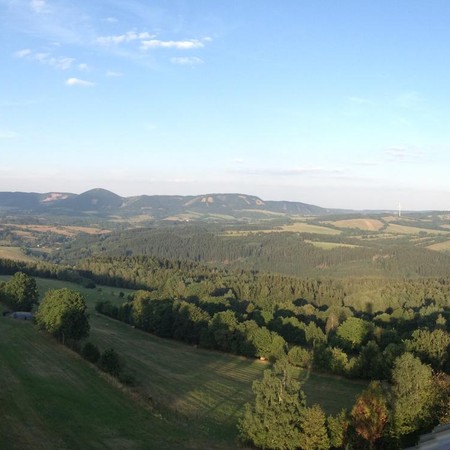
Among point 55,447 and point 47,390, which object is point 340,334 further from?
point 55,447

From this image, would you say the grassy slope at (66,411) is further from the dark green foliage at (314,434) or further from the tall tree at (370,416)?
the tall tree at (370,416)

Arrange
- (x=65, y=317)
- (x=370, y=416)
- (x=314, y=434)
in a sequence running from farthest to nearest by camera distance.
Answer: (x=65, y=317) → (x=314, y=434) → (x=370, y=416)

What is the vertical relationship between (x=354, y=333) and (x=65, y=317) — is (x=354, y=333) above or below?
below

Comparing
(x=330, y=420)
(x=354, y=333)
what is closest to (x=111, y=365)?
(x=330, y=420)

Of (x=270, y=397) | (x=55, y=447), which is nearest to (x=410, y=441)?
(x=270, y=397)

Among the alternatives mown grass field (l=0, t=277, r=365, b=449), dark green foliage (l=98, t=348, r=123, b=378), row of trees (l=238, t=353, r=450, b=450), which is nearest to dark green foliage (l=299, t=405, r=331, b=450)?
row of trees (l=238, t=353, r=450, b=450)

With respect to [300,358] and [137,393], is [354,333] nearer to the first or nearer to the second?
[300,358]
